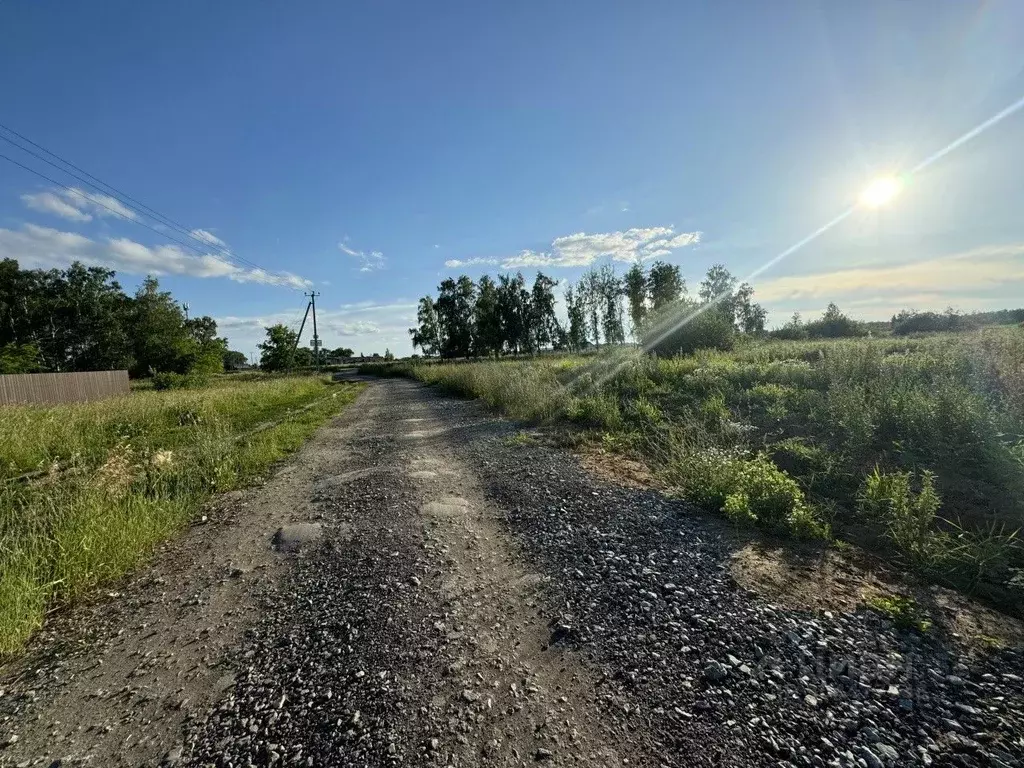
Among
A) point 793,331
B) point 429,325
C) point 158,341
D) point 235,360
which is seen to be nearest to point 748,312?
point 793,331

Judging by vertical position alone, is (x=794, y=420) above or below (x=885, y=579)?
above

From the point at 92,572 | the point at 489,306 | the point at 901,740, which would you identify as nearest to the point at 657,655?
the point at 901,740

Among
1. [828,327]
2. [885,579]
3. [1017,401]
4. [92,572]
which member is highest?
[828,327]

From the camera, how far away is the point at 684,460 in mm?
5160

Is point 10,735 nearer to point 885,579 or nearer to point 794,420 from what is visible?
point 885,579

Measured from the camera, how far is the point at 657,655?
2354mm

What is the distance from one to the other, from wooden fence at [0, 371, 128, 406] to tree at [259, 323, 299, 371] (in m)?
21.4

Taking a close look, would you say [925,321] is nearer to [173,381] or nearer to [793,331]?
[793,331]

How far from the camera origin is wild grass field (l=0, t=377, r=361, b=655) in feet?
10.5

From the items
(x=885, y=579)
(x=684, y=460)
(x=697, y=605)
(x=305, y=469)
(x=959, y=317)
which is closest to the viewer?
(x=697, y=605)

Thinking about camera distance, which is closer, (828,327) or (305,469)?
(305,469)

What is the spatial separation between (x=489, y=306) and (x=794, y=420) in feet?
148

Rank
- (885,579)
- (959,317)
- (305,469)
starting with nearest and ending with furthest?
(885,579) → (305,469) → (959,317)

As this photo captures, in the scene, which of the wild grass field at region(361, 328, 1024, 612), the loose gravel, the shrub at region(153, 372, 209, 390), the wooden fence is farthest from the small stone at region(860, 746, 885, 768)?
the shrub at region(153, 372, 209, 390)
